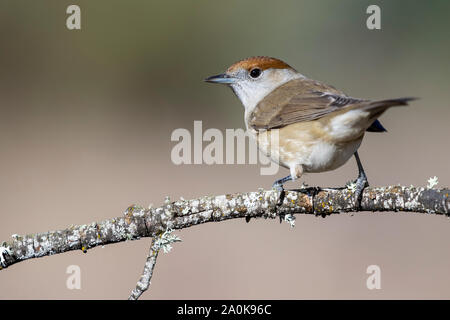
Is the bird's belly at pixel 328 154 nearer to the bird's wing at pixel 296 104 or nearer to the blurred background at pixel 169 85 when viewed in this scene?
the bird's wing at pixel 296 104

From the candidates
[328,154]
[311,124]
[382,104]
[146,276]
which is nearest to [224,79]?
[311,124]

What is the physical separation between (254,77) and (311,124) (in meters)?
1.49

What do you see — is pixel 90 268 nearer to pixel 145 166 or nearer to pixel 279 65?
pixel 145 166

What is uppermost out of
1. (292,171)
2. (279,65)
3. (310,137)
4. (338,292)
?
(279,65)

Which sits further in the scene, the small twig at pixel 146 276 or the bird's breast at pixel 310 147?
the bird's breast at pixel 310 147

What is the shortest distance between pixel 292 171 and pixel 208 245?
4573 mm

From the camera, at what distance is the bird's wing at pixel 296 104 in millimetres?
4488

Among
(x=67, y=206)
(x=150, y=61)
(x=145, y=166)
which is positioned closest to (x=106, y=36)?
(x=150, y=61)

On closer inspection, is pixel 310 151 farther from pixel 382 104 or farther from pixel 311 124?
pixel 382 104

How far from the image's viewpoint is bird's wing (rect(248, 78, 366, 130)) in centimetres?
449

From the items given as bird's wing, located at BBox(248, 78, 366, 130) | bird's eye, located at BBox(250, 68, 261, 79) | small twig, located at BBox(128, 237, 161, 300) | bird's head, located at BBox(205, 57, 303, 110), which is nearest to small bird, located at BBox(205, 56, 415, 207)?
bird's wing, located at BBox(248, 78, 366, 130)

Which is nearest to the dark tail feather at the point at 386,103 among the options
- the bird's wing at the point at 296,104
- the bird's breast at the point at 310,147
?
the bird's wing at the point at 296,104

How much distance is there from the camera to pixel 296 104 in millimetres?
4863

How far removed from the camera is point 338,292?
7660 mm
